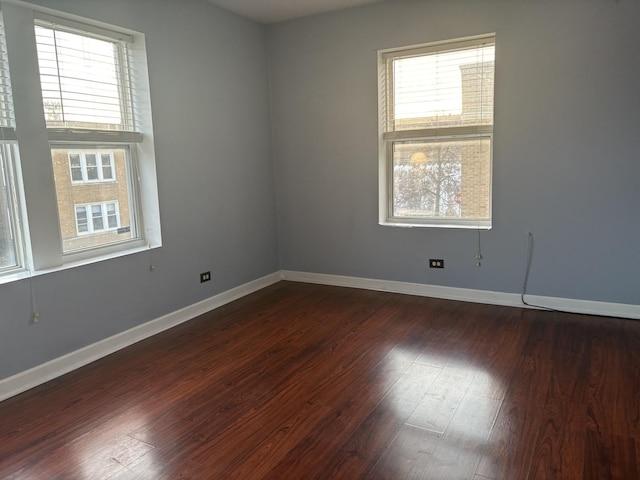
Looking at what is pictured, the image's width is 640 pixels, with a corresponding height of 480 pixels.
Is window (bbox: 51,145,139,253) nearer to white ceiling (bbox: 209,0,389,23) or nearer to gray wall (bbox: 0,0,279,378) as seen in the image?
gray wall (bbox: 0,0,279,378)

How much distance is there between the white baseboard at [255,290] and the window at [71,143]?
2.02ft

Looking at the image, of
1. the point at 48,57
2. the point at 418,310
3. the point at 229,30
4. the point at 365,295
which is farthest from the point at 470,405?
the point at 229,30

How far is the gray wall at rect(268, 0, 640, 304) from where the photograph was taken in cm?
360

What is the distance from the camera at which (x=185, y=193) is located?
3998mm

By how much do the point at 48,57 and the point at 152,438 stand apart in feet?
7.94

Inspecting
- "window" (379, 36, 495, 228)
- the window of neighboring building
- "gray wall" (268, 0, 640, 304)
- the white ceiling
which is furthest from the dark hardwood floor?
the white ceiling

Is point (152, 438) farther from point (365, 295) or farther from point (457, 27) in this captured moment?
point (457, 27)

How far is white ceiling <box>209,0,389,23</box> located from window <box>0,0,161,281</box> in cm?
106

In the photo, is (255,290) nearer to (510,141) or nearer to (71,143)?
(71,143)

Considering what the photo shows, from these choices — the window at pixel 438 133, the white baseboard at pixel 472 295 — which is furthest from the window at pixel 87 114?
the window at pixel 438 133

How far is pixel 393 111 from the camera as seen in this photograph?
4500mm

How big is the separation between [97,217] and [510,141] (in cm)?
331

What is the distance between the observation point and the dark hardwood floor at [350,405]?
6.94ft

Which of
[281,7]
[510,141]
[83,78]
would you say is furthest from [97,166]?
[510,141]
